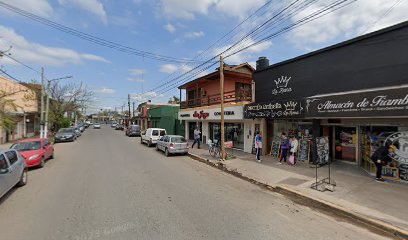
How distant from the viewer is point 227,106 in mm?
15164

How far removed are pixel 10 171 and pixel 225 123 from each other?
1365cm

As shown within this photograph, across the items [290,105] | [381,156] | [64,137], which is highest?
[290,105]

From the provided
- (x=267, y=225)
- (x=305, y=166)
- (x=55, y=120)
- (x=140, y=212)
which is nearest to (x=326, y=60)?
(x=305, y=166)

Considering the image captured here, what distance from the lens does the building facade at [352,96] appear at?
289 inches

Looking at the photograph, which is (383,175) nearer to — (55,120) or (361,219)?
(361,219)

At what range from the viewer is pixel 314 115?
9000mm

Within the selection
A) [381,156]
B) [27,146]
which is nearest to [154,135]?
[27,146]

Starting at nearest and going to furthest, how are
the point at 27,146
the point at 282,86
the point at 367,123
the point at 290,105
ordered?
1. the point at 367,123
2. the point at 290,105
3. the point at 27,146
4. the point at 282,86

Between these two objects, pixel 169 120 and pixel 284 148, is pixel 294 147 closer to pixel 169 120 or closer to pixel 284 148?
pixel 284 148

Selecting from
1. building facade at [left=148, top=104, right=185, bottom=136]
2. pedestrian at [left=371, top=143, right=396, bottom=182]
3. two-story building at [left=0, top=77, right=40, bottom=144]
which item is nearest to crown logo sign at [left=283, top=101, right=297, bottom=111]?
pedestrian at [left=371, top=143, right=396, bottom=182]

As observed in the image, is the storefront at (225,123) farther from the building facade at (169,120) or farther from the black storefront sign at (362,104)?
the black storefront sign at (362,104)

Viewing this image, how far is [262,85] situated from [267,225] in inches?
394

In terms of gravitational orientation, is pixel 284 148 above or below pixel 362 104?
below

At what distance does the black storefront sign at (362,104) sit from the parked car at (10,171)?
10.9m
